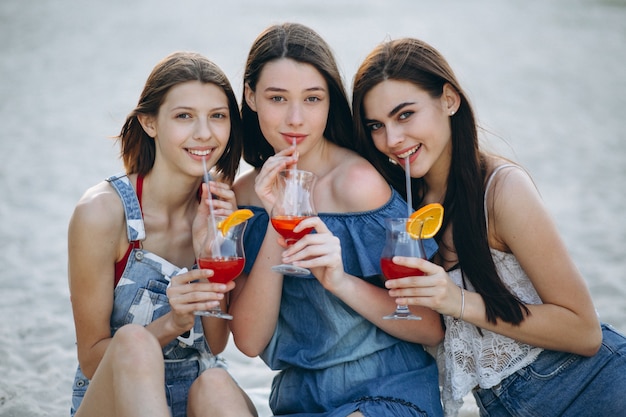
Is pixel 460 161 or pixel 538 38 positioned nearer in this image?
pixel 460 161

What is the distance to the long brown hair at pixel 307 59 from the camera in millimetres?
3299

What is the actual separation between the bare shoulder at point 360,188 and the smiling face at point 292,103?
209 mm

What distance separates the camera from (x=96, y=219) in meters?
3.26

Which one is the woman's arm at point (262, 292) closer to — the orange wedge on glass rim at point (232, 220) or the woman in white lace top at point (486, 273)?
the orange wedge on glass rim at point (232, 220)

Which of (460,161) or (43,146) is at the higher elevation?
(43,146)

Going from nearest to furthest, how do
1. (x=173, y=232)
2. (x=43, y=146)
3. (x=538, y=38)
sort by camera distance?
1. (x=173, y=232)
2. (x=43, y=146)
3. (x=538, y=38)

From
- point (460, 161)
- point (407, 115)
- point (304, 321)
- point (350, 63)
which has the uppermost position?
point (350, 63)

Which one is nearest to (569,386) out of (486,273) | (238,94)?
(486,273)

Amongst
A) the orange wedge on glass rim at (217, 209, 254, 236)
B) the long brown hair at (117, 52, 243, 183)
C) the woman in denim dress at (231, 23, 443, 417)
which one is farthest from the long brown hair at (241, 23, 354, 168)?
the orange wedge on glass rim at (217, 209, 254, 236)

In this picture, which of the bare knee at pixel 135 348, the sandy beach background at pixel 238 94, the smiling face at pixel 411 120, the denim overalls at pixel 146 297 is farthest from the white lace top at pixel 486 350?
the sandy beach background at pixel 238 94

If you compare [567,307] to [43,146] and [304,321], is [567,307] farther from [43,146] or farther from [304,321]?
[43,146]

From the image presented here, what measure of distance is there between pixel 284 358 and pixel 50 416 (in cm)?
194

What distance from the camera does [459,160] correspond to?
3.33 m

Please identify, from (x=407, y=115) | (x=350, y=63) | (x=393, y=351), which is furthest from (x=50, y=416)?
(x=350, y=63)
